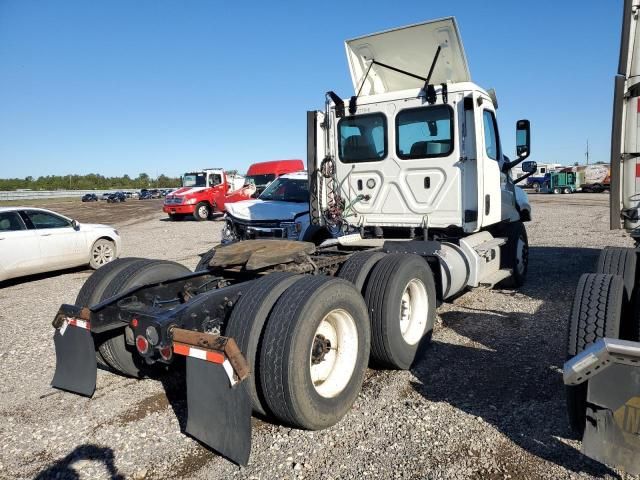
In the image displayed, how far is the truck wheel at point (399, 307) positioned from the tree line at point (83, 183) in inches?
3932

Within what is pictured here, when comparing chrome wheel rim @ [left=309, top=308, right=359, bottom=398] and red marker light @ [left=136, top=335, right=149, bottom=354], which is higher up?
red marker light @ [left=136, top=335, right=149, bottom=354]

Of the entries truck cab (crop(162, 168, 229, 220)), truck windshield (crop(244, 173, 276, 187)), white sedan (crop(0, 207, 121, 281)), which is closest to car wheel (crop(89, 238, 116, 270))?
white sedan (crop(0, 207, 121, 281))

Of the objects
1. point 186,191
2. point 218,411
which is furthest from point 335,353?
point 186,191

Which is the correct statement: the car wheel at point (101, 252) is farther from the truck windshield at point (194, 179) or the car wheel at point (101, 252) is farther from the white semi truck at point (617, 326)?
the truck windshield at point (194, 179)

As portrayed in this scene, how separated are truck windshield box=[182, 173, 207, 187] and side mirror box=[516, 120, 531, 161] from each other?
1837 centimetres

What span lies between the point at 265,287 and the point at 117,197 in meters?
62.0

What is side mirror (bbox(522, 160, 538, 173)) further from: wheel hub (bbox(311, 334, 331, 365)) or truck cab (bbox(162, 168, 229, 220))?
truck cab (bbox(162, 168, 229, 220))

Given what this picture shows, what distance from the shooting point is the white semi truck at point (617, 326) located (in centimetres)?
231

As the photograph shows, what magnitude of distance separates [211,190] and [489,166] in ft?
60.0

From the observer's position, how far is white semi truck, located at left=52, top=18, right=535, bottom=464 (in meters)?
2.88

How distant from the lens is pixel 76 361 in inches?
138

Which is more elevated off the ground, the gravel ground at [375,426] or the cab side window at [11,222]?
the cab side window at [11,222]

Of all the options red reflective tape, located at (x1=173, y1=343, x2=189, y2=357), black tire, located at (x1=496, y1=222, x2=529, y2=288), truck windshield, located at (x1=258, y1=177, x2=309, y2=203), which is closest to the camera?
red reflective tape, located at (x1=173, y1=343, x2=189, y2=357)

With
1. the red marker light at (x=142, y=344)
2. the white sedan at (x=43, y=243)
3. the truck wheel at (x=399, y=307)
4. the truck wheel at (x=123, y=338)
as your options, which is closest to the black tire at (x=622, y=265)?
the truck wheel at (x=399, y=307)
